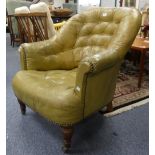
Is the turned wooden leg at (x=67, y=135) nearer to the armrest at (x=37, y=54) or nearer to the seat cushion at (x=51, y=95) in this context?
the seat cushion at (x=51, y=95)

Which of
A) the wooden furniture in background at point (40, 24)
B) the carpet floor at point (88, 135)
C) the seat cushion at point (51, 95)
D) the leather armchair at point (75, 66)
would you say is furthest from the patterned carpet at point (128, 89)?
the wooden furniture in background at point (40, 24)

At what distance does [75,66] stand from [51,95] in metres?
0.67

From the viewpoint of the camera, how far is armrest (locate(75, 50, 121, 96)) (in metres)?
1.28

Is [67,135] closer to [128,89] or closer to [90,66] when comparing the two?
[90,66]

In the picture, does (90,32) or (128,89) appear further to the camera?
(128,89)

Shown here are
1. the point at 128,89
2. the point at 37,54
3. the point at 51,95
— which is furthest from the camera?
the point at 128,89

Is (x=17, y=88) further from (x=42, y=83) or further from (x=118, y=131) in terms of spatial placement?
(x=118, y=131)

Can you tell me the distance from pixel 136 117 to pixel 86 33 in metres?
0.90

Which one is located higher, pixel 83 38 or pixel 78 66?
pixel 83 38

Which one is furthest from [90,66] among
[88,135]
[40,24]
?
[40,24]

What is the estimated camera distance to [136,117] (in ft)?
6.29

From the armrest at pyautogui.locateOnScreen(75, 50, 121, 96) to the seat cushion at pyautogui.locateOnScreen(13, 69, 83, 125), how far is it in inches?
3.0

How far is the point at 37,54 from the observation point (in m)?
1.84

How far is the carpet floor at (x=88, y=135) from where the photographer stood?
1.50m
